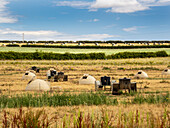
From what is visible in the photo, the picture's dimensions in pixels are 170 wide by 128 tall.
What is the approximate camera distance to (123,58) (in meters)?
69.9

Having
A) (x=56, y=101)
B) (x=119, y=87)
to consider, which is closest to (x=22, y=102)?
(x=56, y=101)

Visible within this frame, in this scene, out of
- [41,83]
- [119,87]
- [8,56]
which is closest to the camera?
[119,87]

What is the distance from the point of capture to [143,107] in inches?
533

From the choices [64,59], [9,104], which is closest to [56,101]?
[9,104]

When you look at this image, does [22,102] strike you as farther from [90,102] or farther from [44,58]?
[44,58]

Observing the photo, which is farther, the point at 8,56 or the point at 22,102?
the point at 8,56

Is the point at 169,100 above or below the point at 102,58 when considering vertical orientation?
below

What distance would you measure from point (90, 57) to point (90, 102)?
176ft

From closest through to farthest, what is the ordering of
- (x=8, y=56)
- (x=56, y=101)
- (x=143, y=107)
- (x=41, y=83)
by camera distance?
(x=143, y=107)
(x=56, y=101)
(x=41, y=83)
(x=8, y=56)

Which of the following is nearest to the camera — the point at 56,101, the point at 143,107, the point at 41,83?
the point at 143,107

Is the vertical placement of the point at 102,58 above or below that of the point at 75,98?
above

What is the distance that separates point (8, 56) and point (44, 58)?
879 cm

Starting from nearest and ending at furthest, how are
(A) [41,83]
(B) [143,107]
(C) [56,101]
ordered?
1. (B) [143,107]
2. (C) [56,101]
3. (A) [41,83]

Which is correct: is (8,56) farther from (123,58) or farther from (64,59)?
(123,58)
